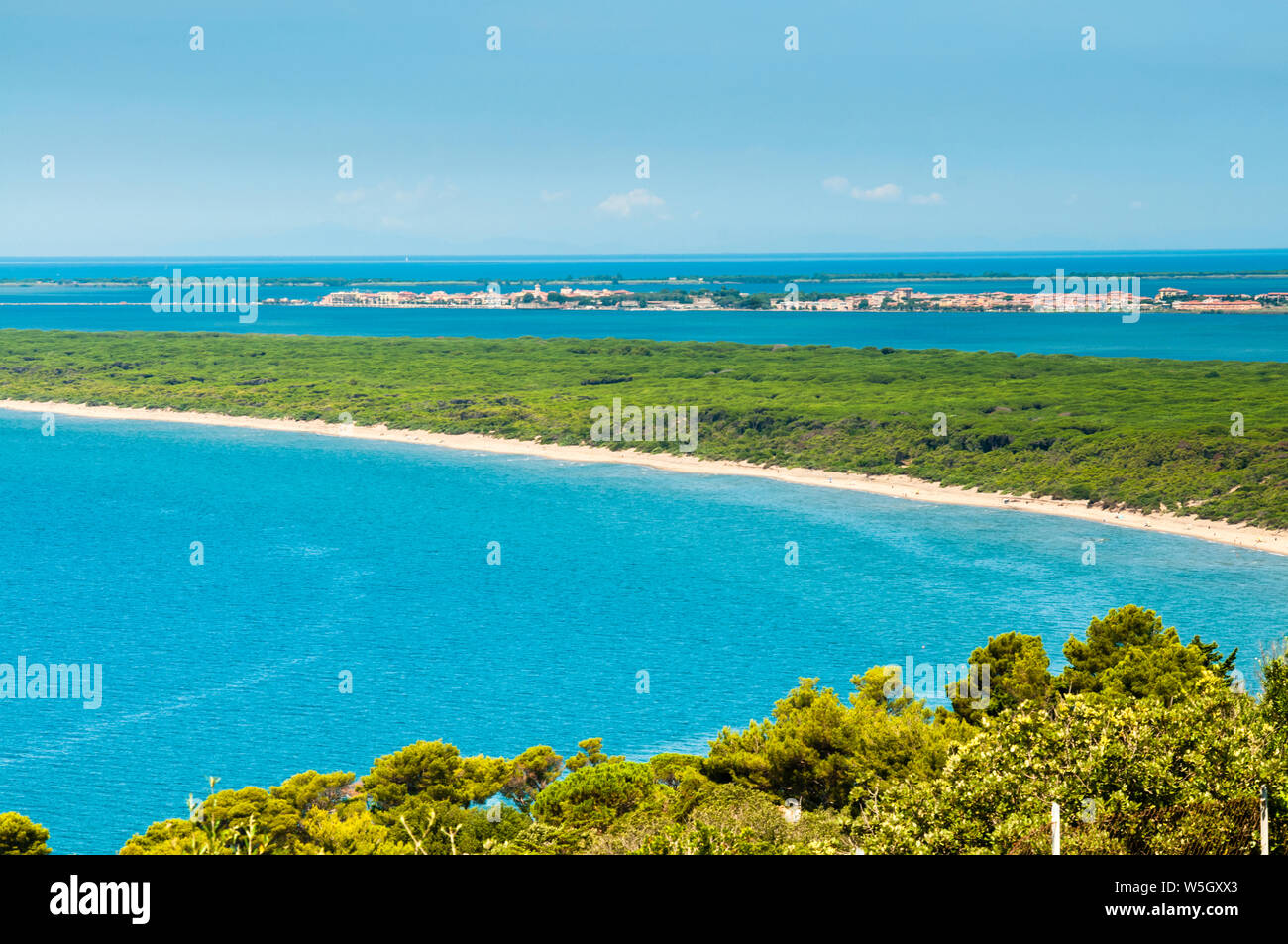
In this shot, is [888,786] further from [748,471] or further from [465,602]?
[748,471]

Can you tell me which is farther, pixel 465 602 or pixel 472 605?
pixel 465 602

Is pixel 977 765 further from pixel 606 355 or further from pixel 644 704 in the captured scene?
pixel 606 355

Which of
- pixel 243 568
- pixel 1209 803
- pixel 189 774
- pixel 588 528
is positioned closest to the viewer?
pixel 1209 803
